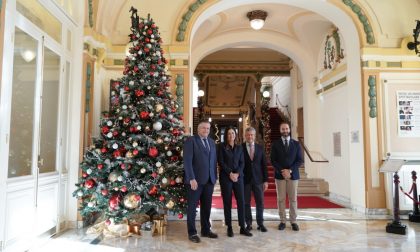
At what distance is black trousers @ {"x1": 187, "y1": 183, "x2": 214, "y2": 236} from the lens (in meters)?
4.07

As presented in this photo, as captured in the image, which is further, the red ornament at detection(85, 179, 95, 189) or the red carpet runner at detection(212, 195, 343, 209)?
the red carpet runner at detection(212, 195, 343, 209)

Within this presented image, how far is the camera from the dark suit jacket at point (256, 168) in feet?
14.4

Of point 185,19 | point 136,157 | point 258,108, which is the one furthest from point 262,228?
point 258,108

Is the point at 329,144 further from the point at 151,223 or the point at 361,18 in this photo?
the point at 151,223

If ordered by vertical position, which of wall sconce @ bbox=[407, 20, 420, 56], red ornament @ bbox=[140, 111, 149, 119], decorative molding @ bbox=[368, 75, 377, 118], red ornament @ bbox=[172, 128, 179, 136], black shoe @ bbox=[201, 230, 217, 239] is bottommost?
black shoe @ bbox=[201, 230, 217, 239]

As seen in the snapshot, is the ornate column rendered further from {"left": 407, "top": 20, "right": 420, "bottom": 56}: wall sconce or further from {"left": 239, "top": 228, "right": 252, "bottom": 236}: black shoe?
{"left": 239, "top": 228, "right": 252, "bottom": 236}: black shoe

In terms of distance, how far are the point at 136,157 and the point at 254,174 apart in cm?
161

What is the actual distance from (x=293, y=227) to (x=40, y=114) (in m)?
3.65

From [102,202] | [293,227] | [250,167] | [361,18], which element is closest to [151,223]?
[102,202]

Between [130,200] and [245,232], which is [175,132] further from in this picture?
[245,232]

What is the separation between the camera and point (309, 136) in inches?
341

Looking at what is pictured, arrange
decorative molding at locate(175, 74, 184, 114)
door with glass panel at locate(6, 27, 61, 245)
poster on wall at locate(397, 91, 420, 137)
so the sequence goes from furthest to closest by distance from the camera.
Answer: poster on wall at locate(397, 91, 420, 137) < decorative molding at locate(175, 74, 184, 114) < door with glass panel at locate(6, 27, 61, 245)

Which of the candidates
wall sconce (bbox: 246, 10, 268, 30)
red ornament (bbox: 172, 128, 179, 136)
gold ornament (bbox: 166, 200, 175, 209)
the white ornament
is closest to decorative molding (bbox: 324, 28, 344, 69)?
wall sconce (bbox: 246, 10, 268, 30)

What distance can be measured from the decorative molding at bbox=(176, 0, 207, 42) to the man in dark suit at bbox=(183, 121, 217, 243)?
92.5 inches
